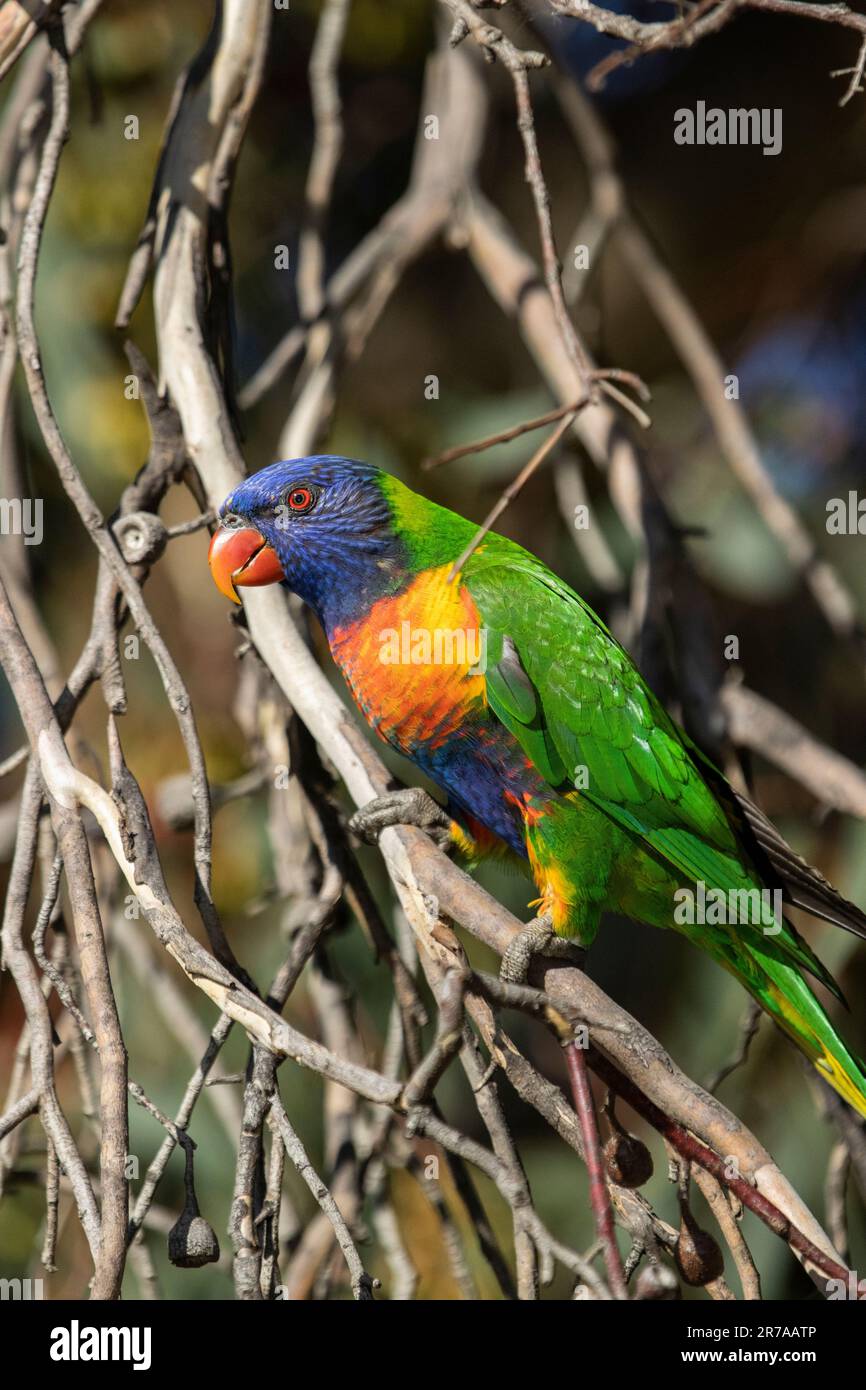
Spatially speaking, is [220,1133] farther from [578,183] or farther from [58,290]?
[578,183]

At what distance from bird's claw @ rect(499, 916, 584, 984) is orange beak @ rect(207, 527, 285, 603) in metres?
0.80

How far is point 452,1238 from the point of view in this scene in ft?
5.49

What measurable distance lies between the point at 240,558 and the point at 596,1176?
1274mm

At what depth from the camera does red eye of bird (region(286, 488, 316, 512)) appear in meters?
2.05

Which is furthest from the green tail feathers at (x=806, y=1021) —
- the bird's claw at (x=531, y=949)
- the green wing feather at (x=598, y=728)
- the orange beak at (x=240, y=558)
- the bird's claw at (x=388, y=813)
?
the orange beak at (x=240, y=558)

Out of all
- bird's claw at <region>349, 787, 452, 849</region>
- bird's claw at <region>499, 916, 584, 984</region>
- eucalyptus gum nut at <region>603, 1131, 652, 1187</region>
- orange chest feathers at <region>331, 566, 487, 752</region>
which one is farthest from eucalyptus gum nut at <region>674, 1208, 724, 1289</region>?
orange chest feathers at <region>331, 566, 487, 752</region>

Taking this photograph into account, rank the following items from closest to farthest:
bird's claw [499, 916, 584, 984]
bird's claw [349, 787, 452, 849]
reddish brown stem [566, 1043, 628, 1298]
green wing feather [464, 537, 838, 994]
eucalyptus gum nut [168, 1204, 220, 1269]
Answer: reddish brown stem [566, 1043, 628, 1298] → eucalyptus gum nut [168, 1204, 220, 1269] → bird's claw [499, 916, 584, 984] → bird's claw [349, 787, 452, 849] → green wing feather [464, 537, 838, 994]

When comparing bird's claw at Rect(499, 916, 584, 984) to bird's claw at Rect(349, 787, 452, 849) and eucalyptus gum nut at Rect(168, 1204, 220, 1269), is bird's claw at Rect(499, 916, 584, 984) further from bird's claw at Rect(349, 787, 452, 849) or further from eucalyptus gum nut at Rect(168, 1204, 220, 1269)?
eucalyptus gum nut at Rect(168, 1204, 220, 1269)

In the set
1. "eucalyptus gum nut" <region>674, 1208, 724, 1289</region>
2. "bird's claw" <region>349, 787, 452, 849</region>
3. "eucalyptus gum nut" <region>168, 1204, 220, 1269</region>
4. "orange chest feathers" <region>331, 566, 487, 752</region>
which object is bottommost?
"eucalyptus gum nut" <region>674, 1208, 724, 1289</region>

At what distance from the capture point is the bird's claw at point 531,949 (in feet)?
5.83

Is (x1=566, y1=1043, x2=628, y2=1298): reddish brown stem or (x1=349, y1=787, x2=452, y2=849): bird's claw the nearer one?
(x1=566, y1=1043, x2=628, y2=1298): reddish brown stem

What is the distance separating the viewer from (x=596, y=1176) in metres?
1.11

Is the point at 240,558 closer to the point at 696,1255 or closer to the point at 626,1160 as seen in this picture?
the point at 626,1160
